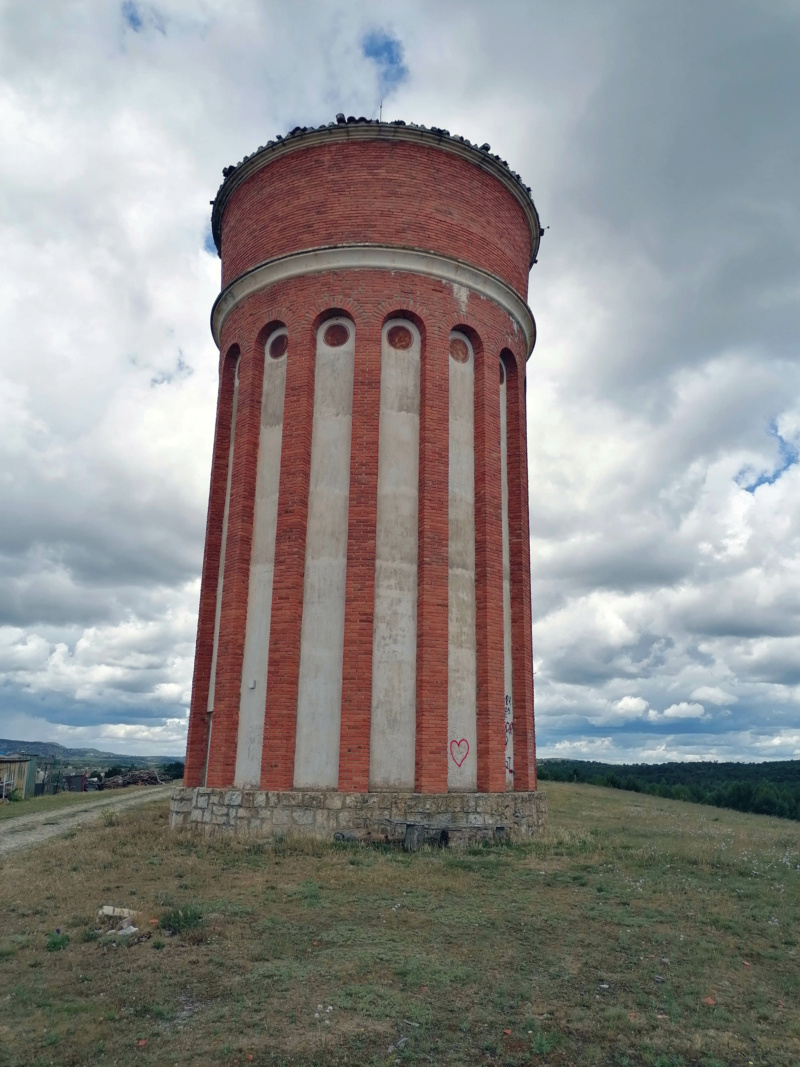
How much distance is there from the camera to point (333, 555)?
609 inches

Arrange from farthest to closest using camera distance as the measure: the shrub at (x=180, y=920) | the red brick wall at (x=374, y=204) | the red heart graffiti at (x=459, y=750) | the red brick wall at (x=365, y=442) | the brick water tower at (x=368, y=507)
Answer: the red brick wall at (x=374, y=204)
the red heart graffiti at (x=459, y=750)
the red brick wall at (x=365, y=442)
the brick water tower at (x=368, y=507)
the shrub at (x=180, y=920)

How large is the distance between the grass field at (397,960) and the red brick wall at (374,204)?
1256cm

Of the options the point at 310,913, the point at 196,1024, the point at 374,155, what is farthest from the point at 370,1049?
the point at 374,155

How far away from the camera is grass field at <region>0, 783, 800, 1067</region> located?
577cm

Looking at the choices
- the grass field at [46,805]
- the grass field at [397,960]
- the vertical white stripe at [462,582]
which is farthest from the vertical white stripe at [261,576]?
the grass field at [46,805]

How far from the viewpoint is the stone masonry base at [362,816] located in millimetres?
13602

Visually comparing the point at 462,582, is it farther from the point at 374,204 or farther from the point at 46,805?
the point at 46,805

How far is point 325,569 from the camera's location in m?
15.4

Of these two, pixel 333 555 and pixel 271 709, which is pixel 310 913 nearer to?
pixel 271 709

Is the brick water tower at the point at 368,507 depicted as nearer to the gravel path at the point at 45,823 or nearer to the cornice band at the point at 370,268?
the cornice band at the point at 370,268

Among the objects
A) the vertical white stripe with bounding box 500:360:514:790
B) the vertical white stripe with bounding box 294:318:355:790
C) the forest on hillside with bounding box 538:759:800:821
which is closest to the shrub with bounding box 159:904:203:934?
the vertical white stripe with bounding box 294:318:355:790

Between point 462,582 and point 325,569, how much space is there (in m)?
2.86

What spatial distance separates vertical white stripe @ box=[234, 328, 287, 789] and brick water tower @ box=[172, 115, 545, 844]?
5 cm

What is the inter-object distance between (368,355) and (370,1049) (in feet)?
42.4
